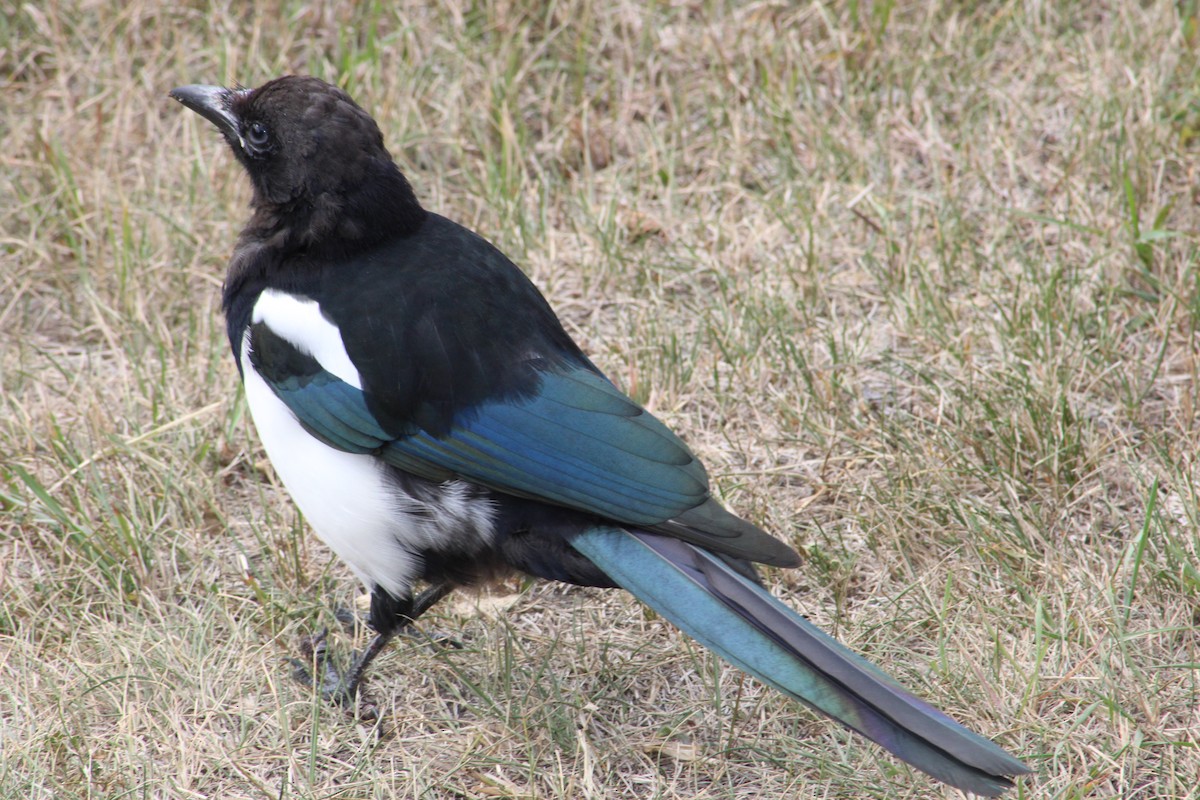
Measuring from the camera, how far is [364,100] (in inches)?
167

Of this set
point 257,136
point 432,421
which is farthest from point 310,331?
point 257,136

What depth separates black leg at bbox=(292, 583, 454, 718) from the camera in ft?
8.72

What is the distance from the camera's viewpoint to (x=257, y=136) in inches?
106

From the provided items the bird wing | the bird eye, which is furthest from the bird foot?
the bird eye

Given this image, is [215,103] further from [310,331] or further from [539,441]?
[539,441]

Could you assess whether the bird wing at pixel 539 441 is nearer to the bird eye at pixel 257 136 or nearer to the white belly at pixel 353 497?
the white belly at pixel 353 497

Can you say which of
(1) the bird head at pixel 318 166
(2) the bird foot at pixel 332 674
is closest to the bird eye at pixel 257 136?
(1) the bird head at pixel 318 166

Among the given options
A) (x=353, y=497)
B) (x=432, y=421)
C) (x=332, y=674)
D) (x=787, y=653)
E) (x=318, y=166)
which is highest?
(x=318, y=166)

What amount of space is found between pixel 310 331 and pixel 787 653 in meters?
1.01

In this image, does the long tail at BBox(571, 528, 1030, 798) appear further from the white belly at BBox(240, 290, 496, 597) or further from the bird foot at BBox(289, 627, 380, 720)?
the bird foot at BBox(289, 627, 380, 720)

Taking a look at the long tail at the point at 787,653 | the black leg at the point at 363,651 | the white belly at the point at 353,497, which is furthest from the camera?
the black leg at the point at 363,651

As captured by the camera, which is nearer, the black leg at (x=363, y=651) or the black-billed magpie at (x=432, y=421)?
the black-billed magpie at (x=432, y=421)

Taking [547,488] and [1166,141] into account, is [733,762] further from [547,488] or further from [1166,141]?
[1166,141]

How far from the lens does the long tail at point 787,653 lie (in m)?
2.07
